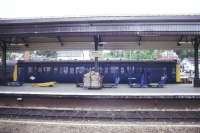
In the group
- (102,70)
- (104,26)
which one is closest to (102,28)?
(104,26)

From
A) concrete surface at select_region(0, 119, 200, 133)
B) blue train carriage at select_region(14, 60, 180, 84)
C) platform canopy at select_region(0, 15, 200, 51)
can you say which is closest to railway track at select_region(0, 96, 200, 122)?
concrete surface at select_region(0, 119, 200, 133)

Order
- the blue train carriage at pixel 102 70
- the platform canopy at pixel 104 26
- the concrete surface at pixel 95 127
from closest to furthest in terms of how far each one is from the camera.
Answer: the concrete surface at pixel 95 127 → the platform canopy at pixel 104 26 → the blue train carriage at pixel 102 70

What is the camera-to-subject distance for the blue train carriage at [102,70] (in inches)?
787

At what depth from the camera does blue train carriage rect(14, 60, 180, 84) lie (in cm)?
2000

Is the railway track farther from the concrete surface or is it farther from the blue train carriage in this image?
the blue train carriage

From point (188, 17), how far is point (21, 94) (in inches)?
385

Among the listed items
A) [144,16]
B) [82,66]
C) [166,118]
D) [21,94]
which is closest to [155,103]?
[166,118]

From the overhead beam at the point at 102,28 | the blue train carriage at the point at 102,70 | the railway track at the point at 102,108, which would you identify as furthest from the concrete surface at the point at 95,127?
the blue train carriage at the point at 102,70

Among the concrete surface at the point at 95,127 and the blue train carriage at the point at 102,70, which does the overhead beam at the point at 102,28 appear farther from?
the blue train carriage at the point at 102,70

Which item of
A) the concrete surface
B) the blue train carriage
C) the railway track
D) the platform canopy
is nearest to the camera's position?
the concrete surface

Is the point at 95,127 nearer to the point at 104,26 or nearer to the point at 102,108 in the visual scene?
the point at 102,108

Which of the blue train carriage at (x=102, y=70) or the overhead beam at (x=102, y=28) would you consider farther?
the blue train carriage at (x=102, y=70)

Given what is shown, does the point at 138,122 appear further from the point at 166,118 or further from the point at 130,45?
the point at 130,45

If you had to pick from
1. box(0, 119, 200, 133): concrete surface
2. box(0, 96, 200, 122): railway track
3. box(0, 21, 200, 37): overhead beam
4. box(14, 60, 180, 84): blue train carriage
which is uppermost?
box(0, 21, 200, 37): overhead beam
